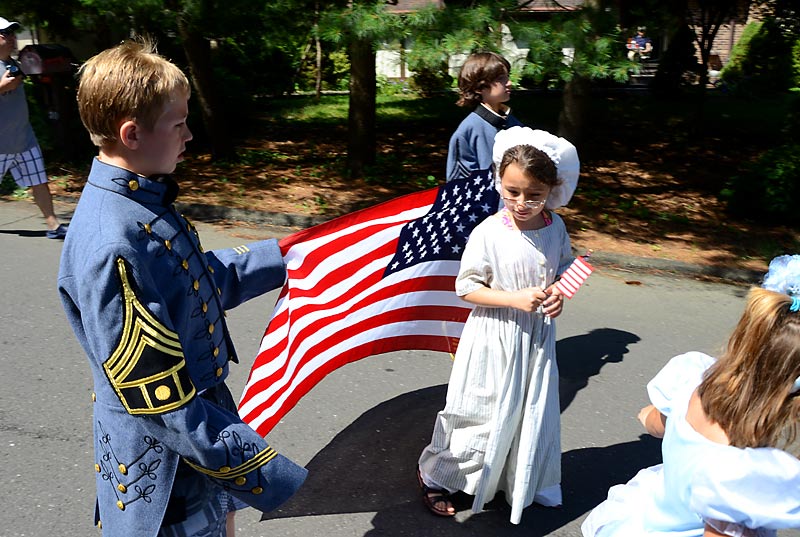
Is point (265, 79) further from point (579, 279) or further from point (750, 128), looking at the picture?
point (579, 279)

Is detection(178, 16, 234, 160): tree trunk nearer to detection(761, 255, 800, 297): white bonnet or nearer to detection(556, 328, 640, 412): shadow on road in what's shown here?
detection(556, 328, 640, 412): shadow on road

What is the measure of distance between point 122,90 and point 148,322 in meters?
0.56

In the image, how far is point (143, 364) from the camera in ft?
6.21

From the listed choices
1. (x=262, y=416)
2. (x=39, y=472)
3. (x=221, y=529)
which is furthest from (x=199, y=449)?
(x=39, y=472)

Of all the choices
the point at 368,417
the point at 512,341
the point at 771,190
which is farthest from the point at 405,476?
the point at 771,190

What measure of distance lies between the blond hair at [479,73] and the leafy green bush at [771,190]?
460cm

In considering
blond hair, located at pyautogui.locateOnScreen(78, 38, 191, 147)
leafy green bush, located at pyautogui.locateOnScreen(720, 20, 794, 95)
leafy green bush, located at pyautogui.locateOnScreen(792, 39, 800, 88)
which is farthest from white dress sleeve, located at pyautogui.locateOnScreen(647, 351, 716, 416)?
leafy green bush, located at pyautogui.locateOnScreen(792, 39, 800, 88)

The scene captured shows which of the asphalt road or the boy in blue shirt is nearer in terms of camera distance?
the asphalt road

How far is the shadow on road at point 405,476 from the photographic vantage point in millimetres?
3512

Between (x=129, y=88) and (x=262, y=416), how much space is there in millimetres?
1597

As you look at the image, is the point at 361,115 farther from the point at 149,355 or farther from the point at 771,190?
the point at 149,355

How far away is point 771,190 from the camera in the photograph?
8094 millimetres

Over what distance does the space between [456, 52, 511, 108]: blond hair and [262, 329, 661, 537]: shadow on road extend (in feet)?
5.90

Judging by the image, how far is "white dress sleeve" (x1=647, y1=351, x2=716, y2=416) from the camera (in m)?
2.29
